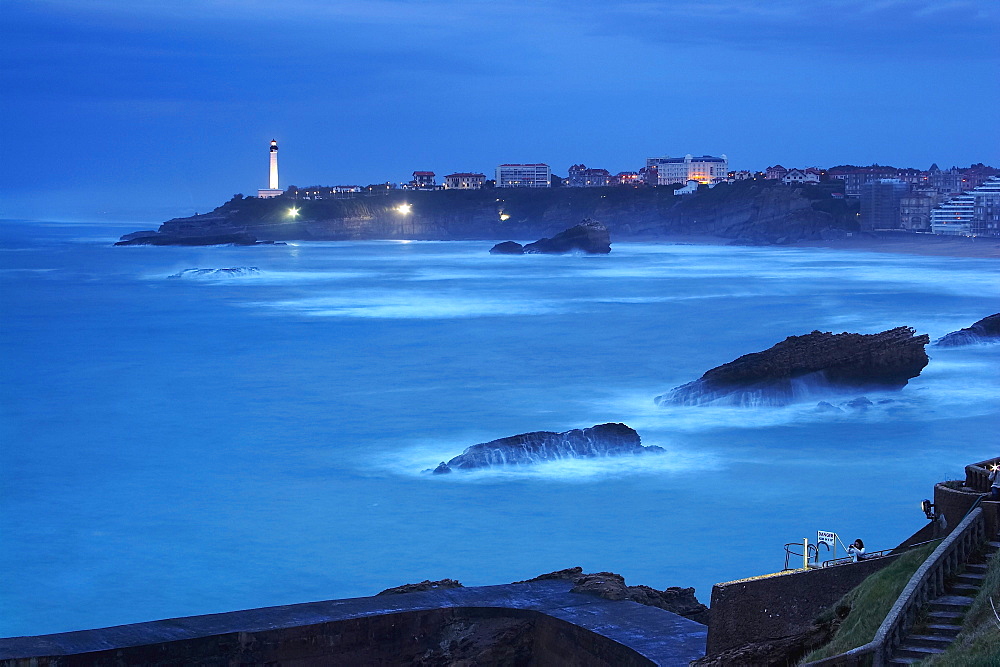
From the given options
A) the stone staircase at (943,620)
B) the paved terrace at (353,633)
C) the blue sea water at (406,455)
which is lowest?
the blue sea water at (406,455)

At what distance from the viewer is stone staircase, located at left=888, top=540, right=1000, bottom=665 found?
809 centimetres

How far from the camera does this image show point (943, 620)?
27.8ft

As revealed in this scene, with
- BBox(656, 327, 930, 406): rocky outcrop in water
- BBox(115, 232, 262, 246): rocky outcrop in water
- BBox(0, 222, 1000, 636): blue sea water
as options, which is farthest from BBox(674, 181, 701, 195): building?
BBox(656, 327, 930, 406): rocky outcrop in water

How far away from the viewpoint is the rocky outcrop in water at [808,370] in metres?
34.1

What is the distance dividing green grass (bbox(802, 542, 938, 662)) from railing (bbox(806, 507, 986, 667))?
0.93 feet

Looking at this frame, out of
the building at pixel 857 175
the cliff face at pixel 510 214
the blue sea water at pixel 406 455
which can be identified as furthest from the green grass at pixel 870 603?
the building at pixel 857 175

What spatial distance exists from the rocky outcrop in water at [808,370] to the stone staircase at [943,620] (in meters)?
24.9

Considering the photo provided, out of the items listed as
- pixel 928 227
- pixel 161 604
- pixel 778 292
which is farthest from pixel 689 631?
pixel 928 227

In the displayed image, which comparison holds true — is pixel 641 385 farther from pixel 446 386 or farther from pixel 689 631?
pixel 689 631

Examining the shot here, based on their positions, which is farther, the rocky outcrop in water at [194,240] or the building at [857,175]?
the building at [857,175]

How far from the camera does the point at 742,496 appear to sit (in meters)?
26.2

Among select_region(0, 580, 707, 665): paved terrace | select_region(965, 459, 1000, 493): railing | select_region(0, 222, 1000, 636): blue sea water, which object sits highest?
select_region(965, 459, 1000, 493): railing

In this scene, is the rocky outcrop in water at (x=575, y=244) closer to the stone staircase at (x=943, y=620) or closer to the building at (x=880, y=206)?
the building at (x=880, y=206)

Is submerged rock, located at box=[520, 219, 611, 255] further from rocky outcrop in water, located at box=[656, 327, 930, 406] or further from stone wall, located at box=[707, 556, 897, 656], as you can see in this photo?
stone wall, located at box=[707, 556, 897, 656]
